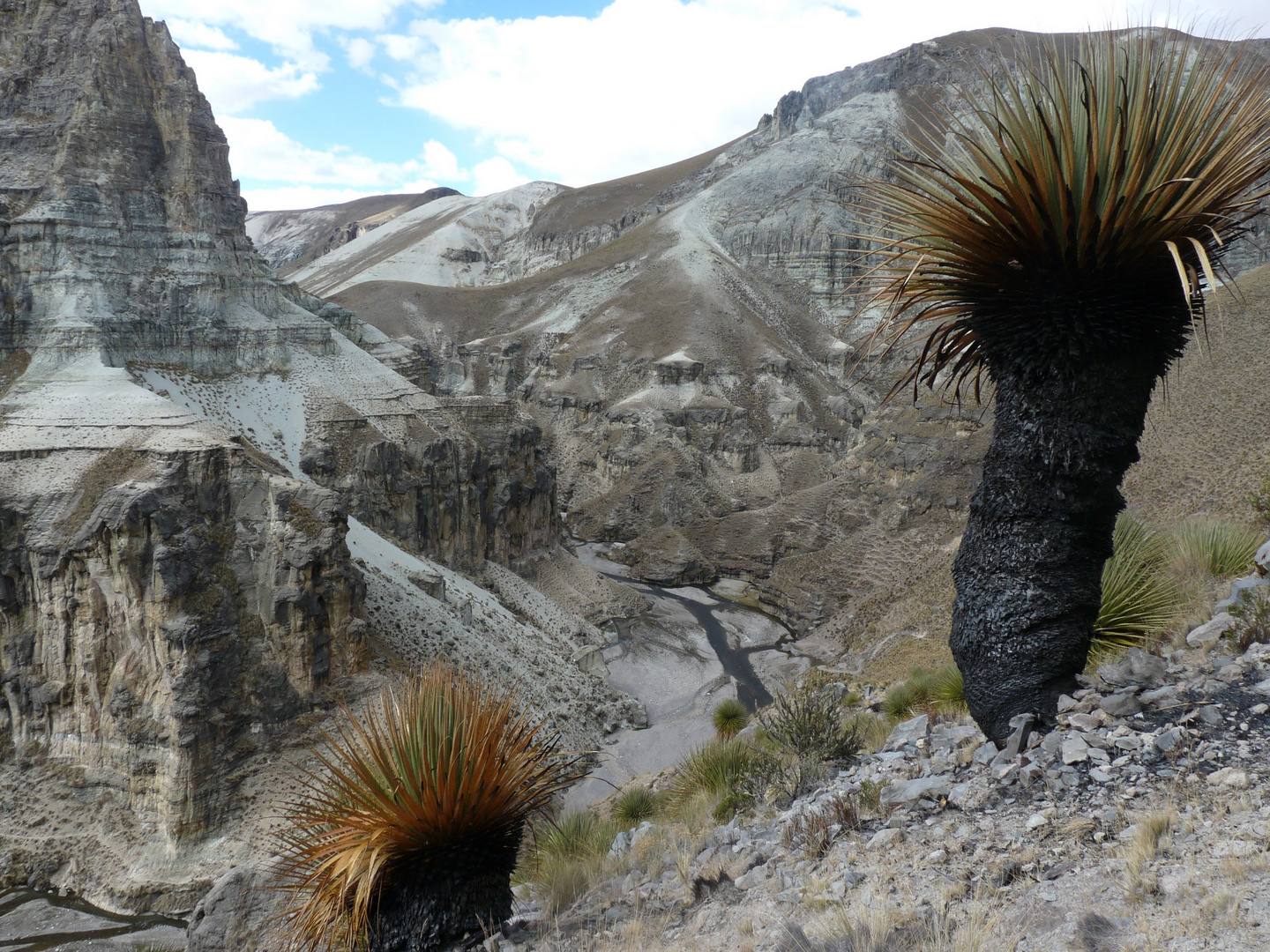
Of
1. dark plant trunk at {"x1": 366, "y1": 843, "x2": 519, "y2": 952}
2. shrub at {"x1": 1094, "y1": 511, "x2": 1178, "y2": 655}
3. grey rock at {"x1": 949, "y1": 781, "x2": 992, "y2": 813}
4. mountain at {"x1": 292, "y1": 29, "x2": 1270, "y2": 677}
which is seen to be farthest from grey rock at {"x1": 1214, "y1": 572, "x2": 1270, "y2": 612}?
dark plant trunk at {"x1": 366, "y1": 843, "x2": 519, "y2": 952}

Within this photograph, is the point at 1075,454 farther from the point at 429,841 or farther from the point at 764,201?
the point at 764,201

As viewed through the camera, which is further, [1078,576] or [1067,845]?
[1078,576]

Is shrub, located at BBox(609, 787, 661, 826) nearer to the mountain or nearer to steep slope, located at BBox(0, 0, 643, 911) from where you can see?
the mountain

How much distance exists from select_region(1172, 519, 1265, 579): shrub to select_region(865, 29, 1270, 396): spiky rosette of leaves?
4139 millimetres

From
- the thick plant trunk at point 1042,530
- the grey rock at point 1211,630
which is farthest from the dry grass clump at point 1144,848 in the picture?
the grey rock at point 1211,630

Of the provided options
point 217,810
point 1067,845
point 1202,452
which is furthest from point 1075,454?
point 217,810

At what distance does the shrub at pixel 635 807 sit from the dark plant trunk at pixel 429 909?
16.1 feet

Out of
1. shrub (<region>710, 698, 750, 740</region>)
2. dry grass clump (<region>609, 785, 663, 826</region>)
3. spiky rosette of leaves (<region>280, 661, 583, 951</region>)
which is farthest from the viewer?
shrub (<region>710, 698, 750, 740</region>)

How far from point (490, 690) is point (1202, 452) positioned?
56.6ft

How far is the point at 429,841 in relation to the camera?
215 inches

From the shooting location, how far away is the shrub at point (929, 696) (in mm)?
8086

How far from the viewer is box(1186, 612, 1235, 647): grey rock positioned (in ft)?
19.0

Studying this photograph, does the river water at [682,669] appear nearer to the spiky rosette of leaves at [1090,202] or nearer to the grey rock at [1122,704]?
the grey rock at [1122,704]

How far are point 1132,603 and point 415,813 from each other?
617 cm
